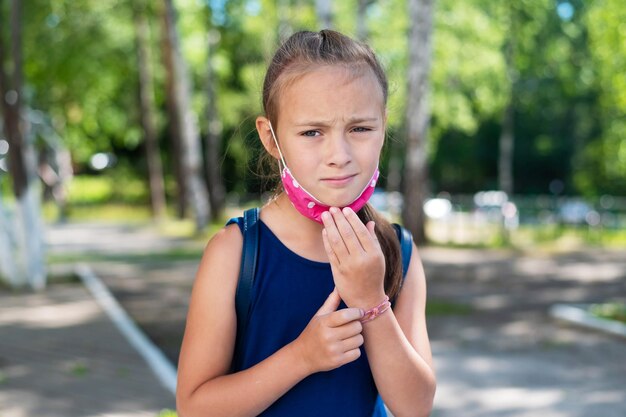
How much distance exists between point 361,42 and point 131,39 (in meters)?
34.5

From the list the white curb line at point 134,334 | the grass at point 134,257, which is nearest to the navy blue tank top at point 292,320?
the white curb line at point 134,334

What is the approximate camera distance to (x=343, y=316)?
1.75 meters

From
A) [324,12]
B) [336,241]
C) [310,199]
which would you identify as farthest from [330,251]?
[324,12]

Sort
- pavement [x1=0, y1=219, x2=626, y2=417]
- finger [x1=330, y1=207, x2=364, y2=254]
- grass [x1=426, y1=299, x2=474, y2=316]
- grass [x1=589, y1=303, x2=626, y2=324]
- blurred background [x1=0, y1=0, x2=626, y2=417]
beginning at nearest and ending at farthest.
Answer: finger [x1=330, y1=207, x2=364, y2=254]
pavement [x1=0, y1=219, x2=626, y2=417]
blurred background [x1=0, y1=0, x2=626, y2=417]
grass [x1=589, y1=303, x2=626, y2=324]
grass [x1=426, y1=299, x2=474, y2=316]

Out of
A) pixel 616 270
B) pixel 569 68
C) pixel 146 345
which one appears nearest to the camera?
pixel 146 345

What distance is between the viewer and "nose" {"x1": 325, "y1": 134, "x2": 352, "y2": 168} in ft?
5.93

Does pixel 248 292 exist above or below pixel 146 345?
above

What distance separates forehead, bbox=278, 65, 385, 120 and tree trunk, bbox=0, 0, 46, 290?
12.6 metres

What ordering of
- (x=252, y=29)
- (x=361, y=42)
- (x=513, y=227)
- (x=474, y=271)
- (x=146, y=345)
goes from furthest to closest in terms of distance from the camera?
1. (x=252, y=29)
2. (x=513, y=227)
3. (x=474, y=271)
4. (x=146, y=345)
5. (x=361, y=42)

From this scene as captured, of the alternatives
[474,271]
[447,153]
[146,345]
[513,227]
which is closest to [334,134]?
[146,345]

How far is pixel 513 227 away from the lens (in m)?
25.6

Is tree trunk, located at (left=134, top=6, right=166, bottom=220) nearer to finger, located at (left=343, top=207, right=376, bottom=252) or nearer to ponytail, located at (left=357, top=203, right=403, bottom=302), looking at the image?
ponytail, located at (left=357, top=203, right=403, bottom=302)

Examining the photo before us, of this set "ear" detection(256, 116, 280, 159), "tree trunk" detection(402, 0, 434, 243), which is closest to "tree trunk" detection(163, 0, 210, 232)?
"tree trunk" detection(402, 0, 434, 243)

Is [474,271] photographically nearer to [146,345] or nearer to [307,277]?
[146,345]
